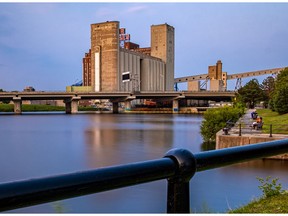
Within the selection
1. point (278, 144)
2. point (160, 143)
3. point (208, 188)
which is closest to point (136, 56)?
point (160, 143)

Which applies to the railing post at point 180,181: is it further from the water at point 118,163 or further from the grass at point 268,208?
the grass at point 268,208

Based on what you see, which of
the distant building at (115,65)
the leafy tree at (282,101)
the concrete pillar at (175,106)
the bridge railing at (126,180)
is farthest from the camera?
the distant building at (115,65)

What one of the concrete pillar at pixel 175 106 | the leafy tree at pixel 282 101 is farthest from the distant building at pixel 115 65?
the leafy tree at pixel 282 101

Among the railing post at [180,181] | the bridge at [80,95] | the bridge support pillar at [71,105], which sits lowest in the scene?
the bridge support pillar at [71,105]

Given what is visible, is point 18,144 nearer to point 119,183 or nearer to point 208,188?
point 208,188

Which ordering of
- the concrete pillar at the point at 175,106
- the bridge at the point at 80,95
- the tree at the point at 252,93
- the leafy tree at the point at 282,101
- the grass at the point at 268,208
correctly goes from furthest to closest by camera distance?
the concrete pillar at the point at 175,106 < the bridge at the point at 80,95 < the tree at the point at 252,93 < the leafy tree at the point at 282,101 < the grass at the point at 268,208

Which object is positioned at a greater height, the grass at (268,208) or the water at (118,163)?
the grass at (268,208)

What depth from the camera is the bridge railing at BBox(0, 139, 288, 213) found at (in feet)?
4.48

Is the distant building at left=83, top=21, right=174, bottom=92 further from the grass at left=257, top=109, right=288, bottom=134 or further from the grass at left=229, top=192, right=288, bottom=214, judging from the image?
the grass at left=229, top=192, right=288, bottom=214

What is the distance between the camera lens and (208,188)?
17.2m

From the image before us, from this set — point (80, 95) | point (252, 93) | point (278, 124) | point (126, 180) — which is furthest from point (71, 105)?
point (126, 180)

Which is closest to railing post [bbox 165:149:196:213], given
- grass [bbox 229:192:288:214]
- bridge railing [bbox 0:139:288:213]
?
bridge railing [bbox 0:139:288:213]

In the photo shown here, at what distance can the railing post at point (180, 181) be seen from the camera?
1.87 meters

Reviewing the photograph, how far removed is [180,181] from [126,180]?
360mm
